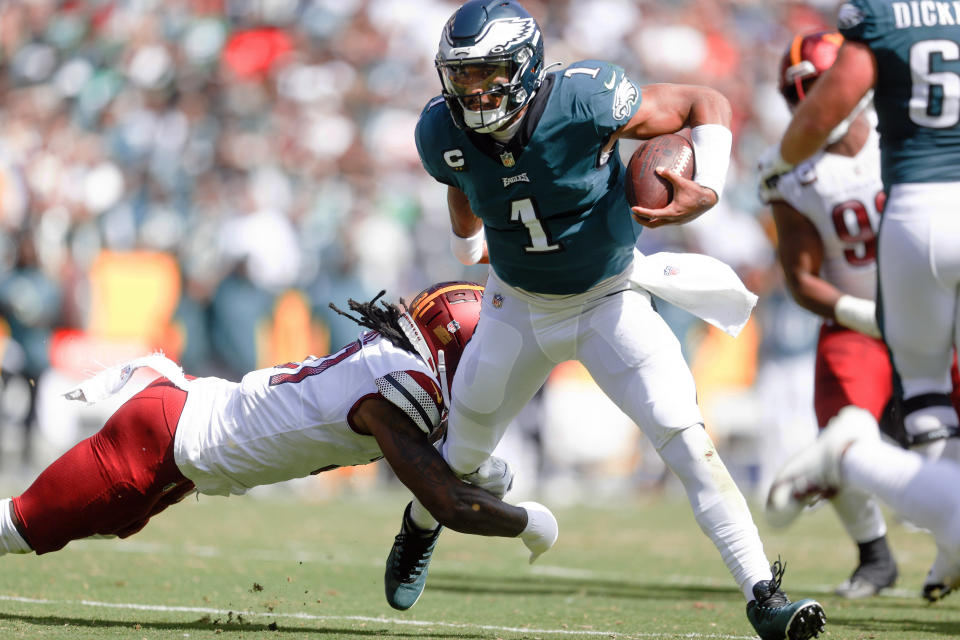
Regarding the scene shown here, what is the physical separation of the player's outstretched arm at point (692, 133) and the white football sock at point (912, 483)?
967 millimetres

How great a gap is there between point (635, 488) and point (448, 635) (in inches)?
295

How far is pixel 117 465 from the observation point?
4777 mm

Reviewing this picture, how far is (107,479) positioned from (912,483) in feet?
8.97

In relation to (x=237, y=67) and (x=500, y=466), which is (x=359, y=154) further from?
(x=500, y=466)

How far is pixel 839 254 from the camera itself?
6227 mm

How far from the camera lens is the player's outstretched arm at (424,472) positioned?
461cm

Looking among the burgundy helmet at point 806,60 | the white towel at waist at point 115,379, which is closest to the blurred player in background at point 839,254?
the burgundy helmet at point 806,60

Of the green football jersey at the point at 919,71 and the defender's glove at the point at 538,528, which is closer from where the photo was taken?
the green football jersey at the point at 919,71

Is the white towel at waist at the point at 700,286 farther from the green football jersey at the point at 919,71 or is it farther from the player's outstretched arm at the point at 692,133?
the green football jersey at the point at 919,71

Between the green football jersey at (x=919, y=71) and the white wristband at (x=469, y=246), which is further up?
the green football jersey at (x=919, y=71)

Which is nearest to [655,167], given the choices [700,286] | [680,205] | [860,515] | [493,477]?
[680,205]

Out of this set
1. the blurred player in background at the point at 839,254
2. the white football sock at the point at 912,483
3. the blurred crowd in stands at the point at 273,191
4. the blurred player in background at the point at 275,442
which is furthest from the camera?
the blurred crowd in stands at the point at 273,191

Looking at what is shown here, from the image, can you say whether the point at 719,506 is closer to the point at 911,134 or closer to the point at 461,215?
the point at 911,134

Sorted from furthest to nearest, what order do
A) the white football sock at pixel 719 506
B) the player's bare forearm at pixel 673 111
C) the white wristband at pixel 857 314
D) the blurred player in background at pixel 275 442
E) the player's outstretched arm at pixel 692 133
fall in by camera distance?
the white wristband at pixel 857 314 < the blurred player in background at pixel 275 442 < the player's bare forearm at pixel 673 111 < the white football sock at pixel 719 506 < the player's outstretched arm at pixel 692 133
